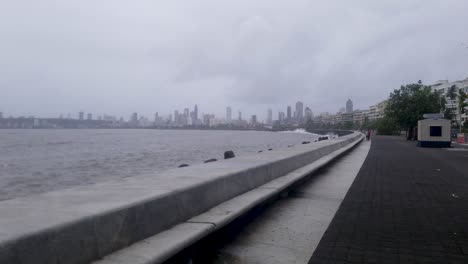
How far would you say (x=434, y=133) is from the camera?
3522cm

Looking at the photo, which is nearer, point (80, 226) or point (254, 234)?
point (80, 226)

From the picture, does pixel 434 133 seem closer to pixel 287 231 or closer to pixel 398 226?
pixel 398 226

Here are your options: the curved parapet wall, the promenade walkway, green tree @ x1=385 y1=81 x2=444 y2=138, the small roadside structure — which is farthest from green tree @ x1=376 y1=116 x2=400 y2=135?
the curved parapet wall

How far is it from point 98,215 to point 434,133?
36.2 m

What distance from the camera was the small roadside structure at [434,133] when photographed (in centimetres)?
3450

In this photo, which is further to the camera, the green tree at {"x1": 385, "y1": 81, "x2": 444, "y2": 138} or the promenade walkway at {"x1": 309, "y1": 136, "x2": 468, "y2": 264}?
the green tree at {"x1": 385, "y1": 81, "x2": 444, "y2": 138}

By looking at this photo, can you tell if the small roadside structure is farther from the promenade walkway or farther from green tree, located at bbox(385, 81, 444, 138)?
the promenade walkway

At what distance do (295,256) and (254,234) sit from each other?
0.97 metres

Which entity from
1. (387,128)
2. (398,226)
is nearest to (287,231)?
(398,226)

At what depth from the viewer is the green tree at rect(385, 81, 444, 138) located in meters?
54.2

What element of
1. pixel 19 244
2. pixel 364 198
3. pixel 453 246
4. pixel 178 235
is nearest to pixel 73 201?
pixel 178 235

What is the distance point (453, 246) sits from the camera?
5.33 m

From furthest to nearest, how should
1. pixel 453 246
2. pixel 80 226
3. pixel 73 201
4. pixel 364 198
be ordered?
1. pixel 364 198
2. pixel 453 246
3. pixel 73 201
4. pixel 80 226

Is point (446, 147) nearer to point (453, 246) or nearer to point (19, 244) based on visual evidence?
point (453, 246)
